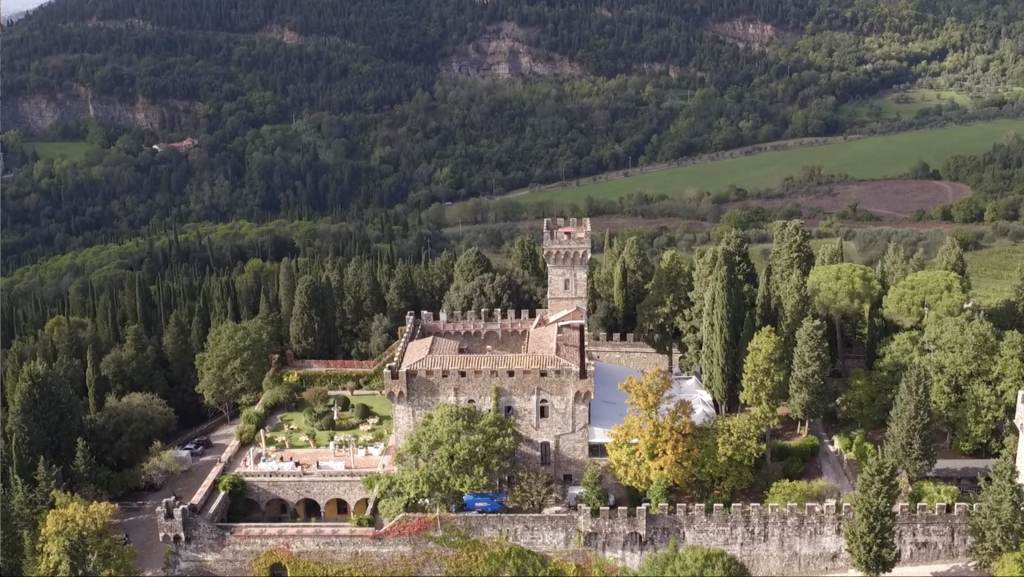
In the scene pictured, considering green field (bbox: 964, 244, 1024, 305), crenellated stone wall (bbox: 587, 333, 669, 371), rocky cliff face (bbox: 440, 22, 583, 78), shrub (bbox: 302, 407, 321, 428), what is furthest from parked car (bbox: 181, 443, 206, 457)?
rocky cliff face (bbox: 440, 22, 583, 78)

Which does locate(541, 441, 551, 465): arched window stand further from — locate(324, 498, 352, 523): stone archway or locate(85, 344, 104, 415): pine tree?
locate(85, 344, 104, 415): pine tree

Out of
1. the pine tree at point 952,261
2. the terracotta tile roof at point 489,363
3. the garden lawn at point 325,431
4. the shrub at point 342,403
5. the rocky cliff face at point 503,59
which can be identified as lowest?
the garden lawn at point 325,431

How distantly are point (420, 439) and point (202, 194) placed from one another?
3911 inches

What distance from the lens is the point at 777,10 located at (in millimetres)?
190000

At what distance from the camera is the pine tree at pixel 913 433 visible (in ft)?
161

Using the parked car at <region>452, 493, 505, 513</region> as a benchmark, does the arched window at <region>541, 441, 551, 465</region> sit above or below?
above

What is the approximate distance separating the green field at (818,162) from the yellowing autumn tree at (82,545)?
97.5m

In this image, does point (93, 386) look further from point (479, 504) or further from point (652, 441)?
point (652, 441)

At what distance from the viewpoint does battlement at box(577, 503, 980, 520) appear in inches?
1850

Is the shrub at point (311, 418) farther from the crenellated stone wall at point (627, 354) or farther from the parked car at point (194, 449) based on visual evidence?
the crenellated stone wall at point (627, 354)

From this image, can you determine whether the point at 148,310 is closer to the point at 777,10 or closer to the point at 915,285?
the point at 915,285

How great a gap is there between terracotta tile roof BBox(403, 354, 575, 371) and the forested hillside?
83.8 metres

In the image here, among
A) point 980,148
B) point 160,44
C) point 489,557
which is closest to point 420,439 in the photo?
point 489,557

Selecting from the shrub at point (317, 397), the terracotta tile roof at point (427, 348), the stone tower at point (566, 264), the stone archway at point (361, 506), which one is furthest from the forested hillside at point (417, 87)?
the stone archway at point (361, 506)
